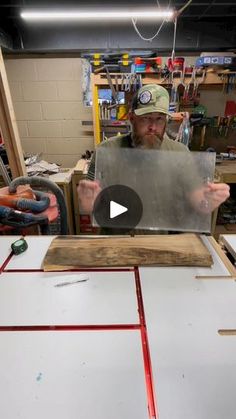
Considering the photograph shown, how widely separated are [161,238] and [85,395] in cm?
60

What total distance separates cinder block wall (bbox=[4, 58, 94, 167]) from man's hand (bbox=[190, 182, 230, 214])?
234cm

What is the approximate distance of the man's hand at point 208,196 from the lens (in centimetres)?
92

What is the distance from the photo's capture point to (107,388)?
51 centimetres

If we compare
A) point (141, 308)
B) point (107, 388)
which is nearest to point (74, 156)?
point (141, 308)

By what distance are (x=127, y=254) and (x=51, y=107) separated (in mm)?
2580

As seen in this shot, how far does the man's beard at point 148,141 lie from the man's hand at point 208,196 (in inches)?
17.7

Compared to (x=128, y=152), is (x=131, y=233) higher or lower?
lower

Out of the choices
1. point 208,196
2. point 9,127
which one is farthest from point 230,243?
point 9,127

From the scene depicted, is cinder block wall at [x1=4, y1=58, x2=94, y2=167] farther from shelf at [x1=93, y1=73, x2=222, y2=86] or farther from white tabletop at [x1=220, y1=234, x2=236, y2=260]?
white tabletop at [x1=220, y1=234, x2=236, y2=260]

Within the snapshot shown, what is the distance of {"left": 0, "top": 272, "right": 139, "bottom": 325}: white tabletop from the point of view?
0.67 metres

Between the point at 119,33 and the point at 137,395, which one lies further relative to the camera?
the point at 119,33

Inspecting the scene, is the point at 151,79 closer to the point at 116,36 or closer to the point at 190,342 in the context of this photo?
the point at 116,36

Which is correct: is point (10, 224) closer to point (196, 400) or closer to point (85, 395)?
point (85, 395)
